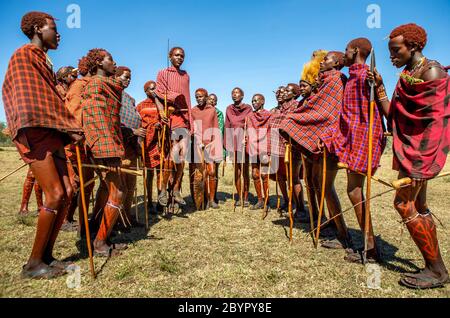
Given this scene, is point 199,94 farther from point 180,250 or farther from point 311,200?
point 180,250

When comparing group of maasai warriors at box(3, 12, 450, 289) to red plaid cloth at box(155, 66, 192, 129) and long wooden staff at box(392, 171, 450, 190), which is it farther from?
red plaid cloth at box(155, 66, 192, 129)

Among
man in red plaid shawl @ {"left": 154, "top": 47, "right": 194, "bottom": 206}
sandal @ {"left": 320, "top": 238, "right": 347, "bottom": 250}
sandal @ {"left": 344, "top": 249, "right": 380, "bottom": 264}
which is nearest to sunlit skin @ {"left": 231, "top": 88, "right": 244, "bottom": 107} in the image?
man in red plaid shawl @ {"left": 154, "top": 47, "right": 194, "bottom": 206}

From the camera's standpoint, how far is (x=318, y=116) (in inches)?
168

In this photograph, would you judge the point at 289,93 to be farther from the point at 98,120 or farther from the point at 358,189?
the point at 98,120

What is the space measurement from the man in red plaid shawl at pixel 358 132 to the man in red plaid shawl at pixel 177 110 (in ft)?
10.8

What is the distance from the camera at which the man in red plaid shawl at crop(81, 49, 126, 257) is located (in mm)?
3580

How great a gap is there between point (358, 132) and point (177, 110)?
3.60 meters

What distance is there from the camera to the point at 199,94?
751 cm

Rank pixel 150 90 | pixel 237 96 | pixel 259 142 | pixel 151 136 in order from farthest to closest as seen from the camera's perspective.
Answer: pixel 237 96, pixel 259 142, pixel 150 90, pixel 151 136

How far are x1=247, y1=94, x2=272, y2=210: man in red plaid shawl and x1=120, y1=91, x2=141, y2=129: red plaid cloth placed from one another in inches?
126

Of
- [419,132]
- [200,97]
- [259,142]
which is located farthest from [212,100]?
[419,132]

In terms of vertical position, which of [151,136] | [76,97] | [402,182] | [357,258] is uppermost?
[76,97]

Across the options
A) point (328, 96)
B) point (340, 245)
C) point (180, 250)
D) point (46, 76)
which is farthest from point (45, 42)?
point (340, 245)
